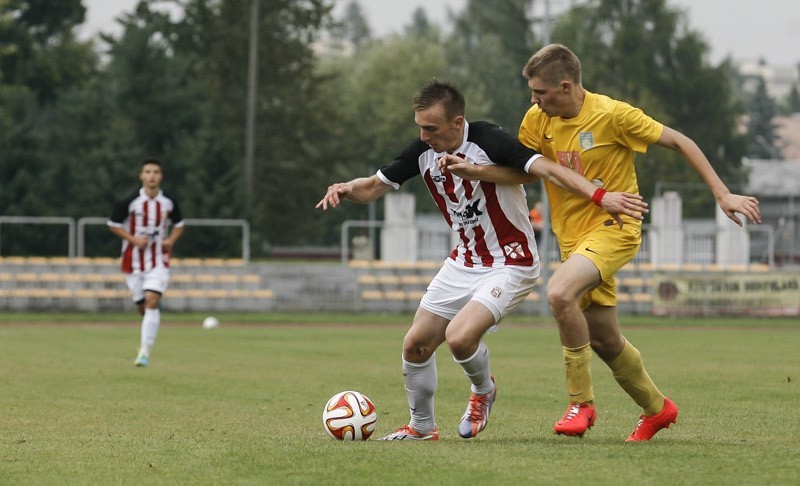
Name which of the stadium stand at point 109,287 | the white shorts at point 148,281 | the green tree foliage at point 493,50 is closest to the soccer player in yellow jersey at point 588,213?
the white shorts at point 148,281

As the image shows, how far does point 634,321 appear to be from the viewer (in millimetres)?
28062

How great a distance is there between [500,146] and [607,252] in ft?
2.99

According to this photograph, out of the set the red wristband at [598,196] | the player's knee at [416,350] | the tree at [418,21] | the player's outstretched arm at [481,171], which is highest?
the tree at [418,21]

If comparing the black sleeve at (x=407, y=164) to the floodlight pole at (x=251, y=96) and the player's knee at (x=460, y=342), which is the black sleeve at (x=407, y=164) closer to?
the player's knee at (x=460, y=342)

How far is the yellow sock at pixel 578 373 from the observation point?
793cm

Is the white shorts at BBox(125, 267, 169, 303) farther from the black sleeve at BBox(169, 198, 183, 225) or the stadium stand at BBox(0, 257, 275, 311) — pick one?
the stadium stand at BBox(0, 257, 275, 311)

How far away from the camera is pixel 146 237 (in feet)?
53.8

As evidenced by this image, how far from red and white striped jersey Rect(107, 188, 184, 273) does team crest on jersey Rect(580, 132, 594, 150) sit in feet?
30.7

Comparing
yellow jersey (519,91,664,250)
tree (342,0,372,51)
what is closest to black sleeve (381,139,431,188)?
yellow jersey (519,91,664,250)

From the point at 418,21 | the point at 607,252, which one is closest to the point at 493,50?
the point at 418,21

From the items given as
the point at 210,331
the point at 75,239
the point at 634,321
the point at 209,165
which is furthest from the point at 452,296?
the point at 209,165

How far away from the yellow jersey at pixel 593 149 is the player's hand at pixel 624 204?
0.24m

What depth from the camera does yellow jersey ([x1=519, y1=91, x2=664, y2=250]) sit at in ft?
26.1

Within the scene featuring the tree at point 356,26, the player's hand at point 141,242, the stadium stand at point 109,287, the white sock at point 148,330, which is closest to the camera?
the white sock at point 148,330
